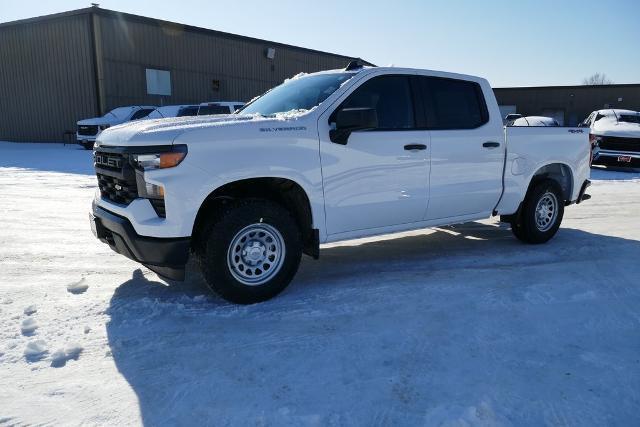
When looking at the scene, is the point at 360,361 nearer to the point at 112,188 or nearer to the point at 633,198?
the point at 112,188

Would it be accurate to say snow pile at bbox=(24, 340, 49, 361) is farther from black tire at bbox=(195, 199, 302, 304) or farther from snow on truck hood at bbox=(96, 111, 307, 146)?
snow on truck hood at bbox=(96, 111, 307, 146)

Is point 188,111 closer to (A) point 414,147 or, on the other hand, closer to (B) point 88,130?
(B) point 88,130

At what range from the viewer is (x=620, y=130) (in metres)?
14.1

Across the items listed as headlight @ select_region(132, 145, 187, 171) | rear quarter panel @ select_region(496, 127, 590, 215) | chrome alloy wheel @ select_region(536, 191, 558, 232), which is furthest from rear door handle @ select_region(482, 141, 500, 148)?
headlight @ select_region(132, 145, 187, 171)

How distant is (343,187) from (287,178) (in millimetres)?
545

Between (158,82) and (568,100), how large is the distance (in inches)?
1300

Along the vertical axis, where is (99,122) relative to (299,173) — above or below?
above

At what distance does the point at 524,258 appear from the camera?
528 cm

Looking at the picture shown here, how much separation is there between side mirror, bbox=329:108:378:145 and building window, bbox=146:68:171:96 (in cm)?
2272

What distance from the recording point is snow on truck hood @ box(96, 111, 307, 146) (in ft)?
11.4

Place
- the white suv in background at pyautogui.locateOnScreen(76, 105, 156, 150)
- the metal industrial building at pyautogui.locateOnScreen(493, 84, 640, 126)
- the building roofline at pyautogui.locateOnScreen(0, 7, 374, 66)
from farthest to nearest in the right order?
the metal industrial building at pyautogui.locateOnScreen(493, 84, 640, 126) < the building roofline at pyautogui.locateOnScreen(0, 7, 374, 66) < the white suv in background at pyautogui.locateOnScreen(76, 105, 156, 150)

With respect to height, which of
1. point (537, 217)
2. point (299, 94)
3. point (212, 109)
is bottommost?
point (537, 217)

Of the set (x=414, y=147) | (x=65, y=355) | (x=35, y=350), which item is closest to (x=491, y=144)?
(x=414, y=147)

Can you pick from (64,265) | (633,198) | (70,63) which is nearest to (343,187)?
(64,265)
